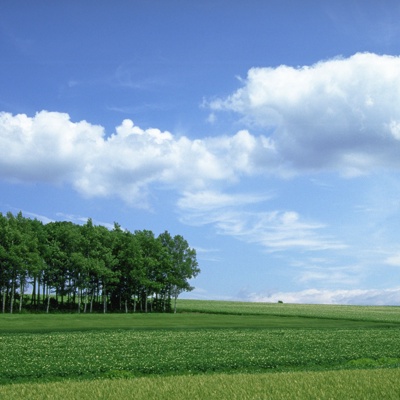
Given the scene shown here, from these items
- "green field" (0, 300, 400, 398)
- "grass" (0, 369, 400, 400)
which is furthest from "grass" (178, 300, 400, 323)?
"grass" (0, 369, 400, 400)

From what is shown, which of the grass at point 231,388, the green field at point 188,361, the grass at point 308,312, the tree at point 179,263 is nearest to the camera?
the grass at point 231,388

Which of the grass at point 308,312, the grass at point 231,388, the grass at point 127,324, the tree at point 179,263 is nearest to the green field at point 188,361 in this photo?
the grass at point 231,388

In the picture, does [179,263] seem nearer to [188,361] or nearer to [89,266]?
[89,266]

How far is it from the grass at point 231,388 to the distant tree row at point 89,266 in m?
81.3

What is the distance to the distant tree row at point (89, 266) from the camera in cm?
10056

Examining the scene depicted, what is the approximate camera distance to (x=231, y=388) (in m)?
19.3

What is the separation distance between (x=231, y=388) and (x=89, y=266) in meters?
89.3

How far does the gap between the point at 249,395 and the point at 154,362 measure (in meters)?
12.9

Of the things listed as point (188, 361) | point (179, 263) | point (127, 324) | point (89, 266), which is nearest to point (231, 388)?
point (188, 361)

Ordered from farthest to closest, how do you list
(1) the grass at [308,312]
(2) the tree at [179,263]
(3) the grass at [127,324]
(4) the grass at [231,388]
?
1. (2) the tree at [179,263]
2. (1) the grass at [308,312]
3. (3) the grass at [127,324]
4. (4) the grass at [231,388]

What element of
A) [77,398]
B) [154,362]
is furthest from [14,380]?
[77,398]

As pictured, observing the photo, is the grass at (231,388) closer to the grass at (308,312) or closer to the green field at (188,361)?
the green field at (188,361)

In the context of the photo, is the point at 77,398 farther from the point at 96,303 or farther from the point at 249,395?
the point at 96,303

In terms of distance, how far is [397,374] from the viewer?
22.9m
